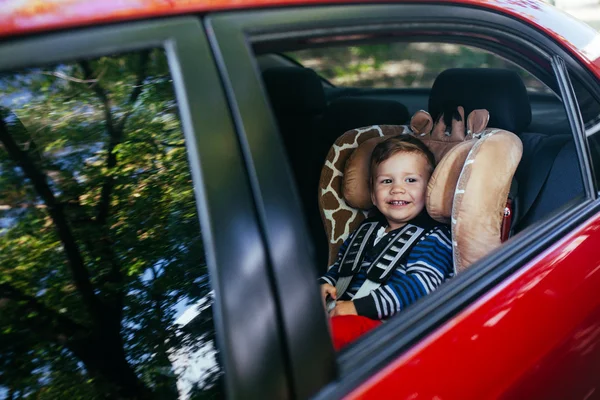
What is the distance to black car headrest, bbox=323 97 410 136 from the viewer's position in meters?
2.66

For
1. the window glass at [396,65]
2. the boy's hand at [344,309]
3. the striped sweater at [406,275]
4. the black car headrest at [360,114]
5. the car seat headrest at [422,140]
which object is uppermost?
the window glass at [396,65]

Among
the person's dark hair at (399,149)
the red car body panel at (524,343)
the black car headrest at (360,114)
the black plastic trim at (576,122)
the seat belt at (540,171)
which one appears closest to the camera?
the red car body panel at (524,343)

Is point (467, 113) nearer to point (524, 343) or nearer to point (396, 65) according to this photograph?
point (524, 343)

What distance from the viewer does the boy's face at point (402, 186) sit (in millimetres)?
2066

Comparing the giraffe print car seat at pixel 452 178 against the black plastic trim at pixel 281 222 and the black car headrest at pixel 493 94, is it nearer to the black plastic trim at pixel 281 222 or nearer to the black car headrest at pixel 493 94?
the black car headrest at pixel 493 94

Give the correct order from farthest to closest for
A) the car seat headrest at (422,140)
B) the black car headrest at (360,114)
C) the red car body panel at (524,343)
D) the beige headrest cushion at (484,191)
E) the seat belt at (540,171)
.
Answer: the black car headrest at (360,114), the car seat headrest at (422,140), the seat belt at (540,171), the beige headrest cushion at (484,191), the red car body panel at (524,343)

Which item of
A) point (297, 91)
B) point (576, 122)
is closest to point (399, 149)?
point (576, 122)

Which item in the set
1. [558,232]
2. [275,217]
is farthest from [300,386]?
[558,232]

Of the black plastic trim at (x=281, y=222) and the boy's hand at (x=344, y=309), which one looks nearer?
the black plastic trim at (x=281, y=222)

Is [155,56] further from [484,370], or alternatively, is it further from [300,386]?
[484,370]

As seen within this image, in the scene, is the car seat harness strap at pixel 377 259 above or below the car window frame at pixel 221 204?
below

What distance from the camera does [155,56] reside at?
908 millimetres

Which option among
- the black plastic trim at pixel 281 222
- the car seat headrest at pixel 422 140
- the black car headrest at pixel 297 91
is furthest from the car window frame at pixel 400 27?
the black car headrest at pixel 297 91

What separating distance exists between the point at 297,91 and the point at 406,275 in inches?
49.1
